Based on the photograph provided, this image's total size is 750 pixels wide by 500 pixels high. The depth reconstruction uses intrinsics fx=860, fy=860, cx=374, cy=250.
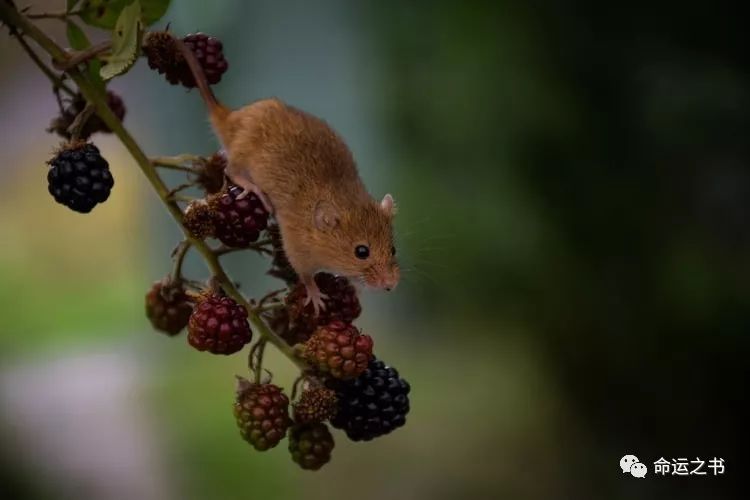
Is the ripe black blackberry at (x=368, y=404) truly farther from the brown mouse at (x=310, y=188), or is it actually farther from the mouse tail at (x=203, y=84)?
the mouse tail at (x=203, y=84)

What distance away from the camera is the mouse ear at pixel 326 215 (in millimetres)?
647

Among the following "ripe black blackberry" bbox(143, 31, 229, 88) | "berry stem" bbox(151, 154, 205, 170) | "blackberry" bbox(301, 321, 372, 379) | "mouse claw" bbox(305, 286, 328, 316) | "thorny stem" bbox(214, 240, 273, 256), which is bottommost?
"blackberry" bbox(301, 321, 372, 379)

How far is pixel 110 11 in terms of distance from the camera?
24.7 inches

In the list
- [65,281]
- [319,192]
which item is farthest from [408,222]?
[319,192]

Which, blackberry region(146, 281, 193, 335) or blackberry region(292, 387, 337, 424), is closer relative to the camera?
blackberry region(292, 387, 337, 424)

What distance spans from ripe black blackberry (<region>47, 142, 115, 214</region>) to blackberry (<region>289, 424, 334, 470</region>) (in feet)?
0.73

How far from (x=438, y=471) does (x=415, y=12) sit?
1.26 metres

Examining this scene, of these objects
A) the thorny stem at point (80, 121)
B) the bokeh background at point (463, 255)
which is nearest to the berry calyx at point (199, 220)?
the thorny stem at point (80, 121)

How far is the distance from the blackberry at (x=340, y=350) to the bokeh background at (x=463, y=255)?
57.9 inches

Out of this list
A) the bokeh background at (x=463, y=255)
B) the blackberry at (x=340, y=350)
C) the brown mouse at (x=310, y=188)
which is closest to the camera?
the blackberry at (x=340, y=350)

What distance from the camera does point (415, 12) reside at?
219 cm

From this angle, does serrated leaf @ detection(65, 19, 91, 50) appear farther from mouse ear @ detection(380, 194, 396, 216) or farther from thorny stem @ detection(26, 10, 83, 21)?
mouse ear @ detection(380, 194, 396, 216)

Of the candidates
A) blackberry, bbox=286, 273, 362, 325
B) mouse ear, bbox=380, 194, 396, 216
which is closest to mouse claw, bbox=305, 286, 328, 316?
blackberry, bbox=286, 273, 362, 325

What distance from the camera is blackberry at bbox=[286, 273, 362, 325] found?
57cm
